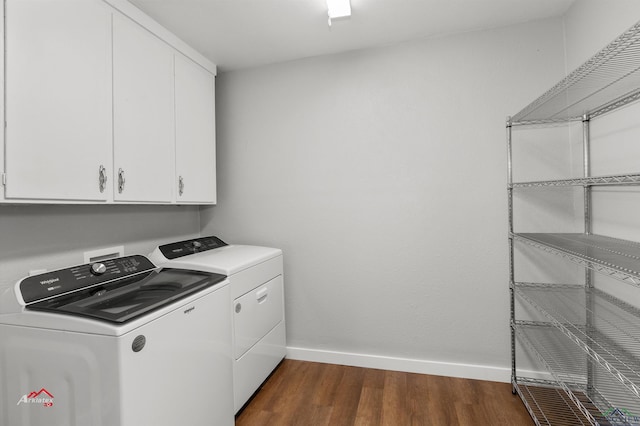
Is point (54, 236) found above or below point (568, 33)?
below

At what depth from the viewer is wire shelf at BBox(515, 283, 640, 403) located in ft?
3.95

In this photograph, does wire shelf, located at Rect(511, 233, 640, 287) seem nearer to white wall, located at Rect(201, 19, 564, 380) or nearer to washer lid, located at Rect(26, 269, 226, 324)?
white wall, located at Rect(201, 19, 564, 380)

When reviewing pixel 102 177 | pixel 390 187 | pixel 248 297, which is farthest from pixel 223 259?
pixel 390 187

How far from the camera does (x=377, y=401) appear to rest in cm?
181

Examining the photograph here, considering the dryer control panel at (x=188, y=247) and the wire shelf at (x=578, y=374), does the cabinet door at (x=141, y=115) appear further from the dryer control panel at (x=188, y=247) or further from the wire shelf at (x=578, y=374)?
the wire shelf at (x=578, y=374)

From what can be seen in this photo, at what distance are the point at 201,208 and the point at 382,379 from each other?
1.95 meters

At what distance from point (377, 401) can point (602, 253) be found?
4.60 feet

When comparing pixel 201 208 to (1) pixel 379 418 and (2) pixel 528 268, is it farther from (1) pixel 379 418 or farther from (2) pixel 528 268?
(2) pixel 528 268

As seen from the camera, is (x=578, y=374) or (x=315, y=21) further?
(x=315, y=21)

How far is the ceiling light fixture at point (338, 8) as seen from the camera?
1623 millimetres

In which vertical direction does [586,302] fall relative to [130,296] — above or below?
below

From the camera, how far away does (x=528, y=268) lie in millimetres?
1932

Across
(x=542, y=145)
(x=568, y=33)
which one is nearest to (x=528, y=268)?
(x=542, y=145)
